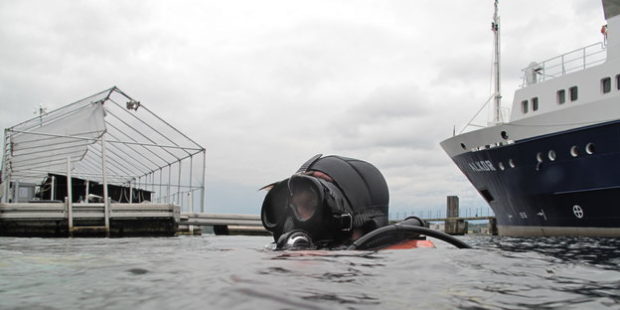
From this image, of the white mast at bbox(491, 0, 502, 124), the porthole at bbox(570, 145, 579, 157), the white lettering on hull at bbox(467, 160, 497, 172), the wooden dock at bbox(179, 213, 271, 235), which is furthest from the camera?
the white mast at bbox(491, 0, 502, 124)

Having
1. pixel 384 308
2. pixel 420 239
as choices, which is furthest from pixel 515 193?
pixel 384 308

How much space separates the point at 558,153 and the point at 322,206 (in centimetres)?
1661

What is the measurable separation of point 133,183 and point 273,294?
24563 mm

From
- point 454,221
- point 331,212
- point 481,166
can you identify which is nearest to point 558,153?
point 481,166

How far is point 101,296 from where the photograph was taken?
207 centimetres

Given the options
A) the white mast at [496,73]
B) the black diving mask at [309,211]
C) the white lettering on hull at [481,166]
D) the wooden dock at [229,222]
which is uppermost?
the white mast at [496,73]

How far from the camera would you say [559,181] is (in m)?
18.6

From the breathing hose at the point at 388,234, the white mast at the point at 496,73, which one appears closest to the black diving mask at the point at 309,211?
the breathing hose at the point at 388,234

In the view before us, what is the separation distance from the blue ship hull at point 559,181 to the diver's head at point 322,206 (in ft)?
47.1

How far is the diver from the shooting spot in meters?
4.81

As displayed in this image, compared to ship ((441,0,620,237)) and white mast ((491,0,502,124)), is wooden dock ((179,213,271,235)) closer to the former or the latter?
ship ((441,0,620,237))

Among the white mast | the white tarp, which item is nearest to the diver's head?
the white tarp

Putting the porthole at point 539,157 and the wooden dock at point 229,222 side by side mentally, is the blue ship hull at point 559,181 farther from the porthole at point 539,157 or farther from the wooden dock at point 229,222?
the wooden dock at point 229,222

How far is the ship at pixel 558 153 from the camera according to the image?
1708cm
